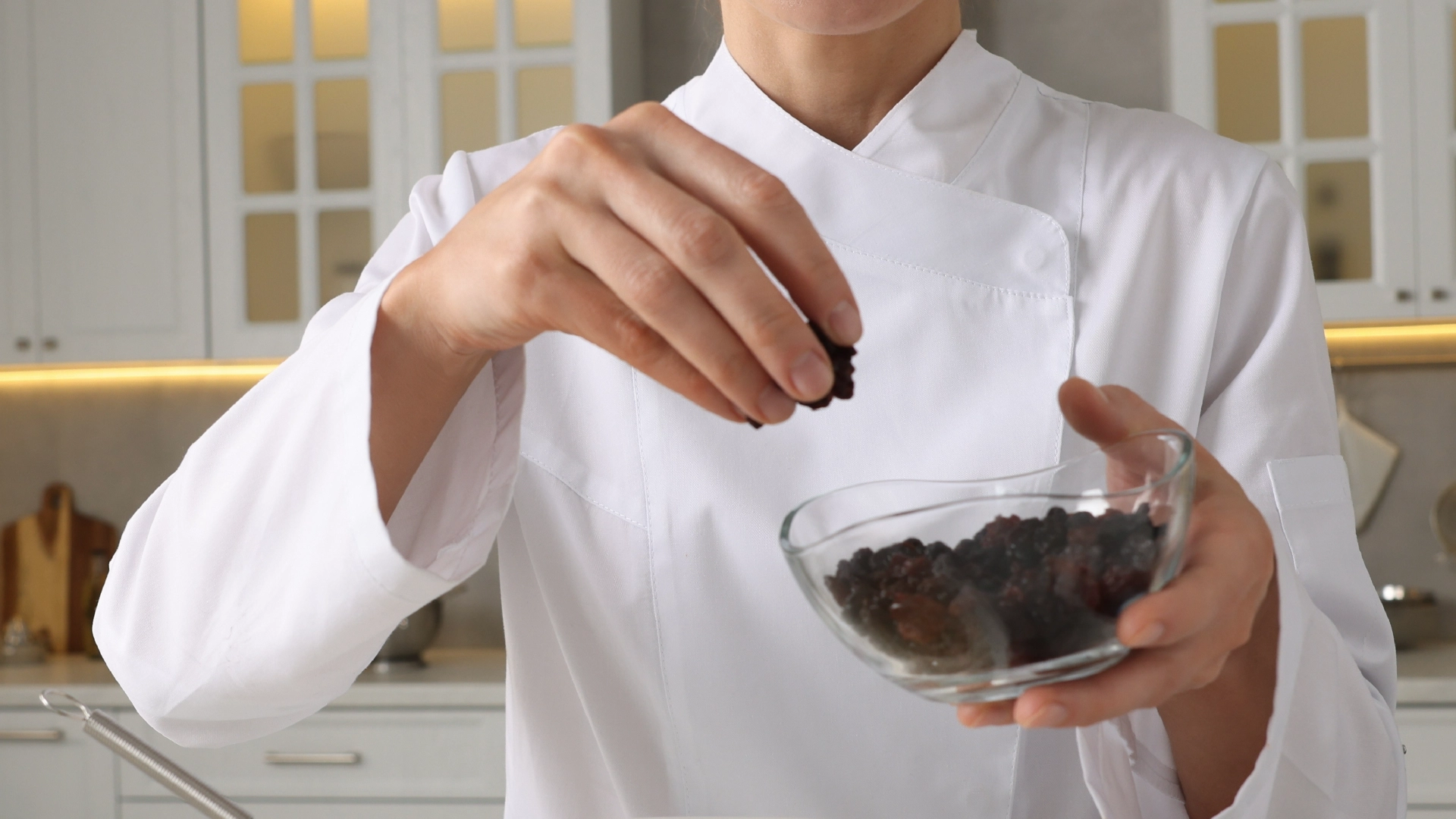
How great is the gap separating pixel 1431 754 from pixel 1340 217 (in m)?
0.91

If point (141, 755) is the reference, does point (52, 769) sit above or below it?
below

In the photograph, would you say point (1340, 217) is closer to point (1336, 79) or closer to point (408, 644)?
point (1336, 79)

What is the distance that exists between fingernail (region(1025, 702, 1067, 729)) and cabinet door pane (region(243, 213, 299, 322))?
2254 mm

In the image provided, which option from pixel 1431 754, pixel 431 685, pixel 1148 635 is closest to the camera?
pixel 1148 635

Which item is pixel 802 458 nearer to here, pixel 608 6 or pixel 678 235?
pixel 678 235

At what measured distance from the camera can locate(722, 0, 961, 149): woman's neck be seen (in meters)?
0.80

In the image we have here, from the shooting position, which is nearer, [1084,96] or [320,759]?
[320,759]

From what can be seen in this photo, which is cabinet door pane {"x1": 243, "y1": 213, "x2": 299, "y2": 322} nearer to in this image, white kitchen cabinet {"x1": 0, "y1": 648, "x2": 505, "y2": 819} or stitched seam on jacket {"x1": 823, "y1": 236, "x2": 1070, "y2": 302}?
white kitchen cabinet {"x1": 0, "y1": 648, "x2": 505, "y2": 819}

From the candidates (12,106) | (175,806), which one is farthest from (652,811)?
(12,106)

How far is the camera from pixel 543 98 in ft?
7.80

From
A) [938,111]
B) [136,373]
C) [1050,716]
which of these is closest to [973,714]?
[1050,716]

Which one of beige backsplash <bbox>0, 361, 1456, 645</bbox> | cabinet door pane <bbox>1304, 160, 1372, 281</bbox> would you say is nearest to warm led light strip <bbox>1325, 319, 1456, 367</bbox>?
cabinet door pane <bbox>1304, 160, 1372, 281</bbox>

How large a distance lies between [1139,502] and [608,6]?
2.07 m

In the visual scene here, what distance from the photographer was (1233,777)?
0.63 m
